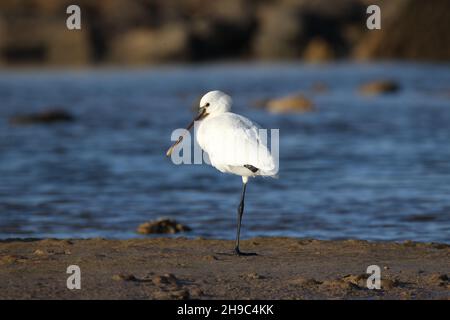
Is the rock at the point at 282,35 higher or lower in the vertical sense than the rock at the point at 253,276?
higher

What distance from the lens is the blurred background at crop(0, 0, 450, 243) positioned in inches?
564

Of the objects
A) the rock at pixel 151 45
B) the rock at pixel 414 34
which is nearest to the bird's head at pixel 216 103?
the rock at pixel 414 34

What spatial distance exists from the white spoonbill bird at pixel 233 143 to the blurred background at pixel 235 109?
93.8 inches

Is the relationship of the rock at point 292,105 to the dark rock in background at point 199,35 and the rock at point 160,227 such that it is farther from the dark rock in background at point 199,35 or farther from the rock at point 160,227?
the dark rock in background at point 199,35

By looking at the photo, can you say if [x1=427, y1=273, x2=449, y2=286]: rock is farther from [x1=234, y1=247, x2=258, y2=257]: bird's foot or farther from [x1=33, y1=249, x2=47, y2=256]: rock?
[x1=33, y1=249, x2=47, y2=256]: rock

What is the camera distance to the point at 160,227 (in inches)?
501

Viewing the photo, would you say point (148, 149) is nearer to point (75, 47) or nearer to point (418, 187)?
point (418, 187)

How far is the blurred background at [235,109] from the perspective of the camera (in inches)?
564

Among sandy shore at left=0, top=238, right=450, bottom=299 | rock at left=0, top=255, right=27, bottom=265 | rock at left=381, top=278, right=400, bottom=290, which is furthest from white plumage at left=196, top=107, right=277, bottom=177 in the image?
rock at left=0, top=255, right=27, bottom=265

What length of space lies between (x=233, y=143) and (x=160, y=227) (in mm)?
2864

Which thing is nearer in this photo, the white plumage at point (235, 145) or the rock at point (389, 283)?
the rock at point (389, 283)

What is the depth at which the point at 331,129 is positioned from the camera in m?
24.7

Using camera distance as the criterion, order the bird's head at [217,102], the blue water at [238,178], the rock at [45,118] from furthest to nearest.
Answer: the rock at [45,118]
the blue water at [238,178]
the bird's head at [217,102]

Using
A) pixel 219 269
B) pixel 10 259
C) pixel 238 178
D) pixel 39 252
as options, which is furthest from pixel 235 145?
pixel 238 178
